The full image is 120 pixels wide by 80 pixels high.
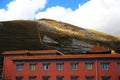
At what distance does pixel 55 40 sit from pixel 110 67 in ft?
265

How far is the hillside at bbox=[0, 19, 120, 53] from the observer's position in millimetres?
140550

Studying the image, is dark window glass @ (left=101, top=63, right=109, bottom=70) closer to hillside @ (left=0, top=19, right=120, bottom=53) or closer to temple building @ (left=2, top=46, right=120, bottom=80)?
temple building @ (left=2, top=46, right=120, bottom=80)

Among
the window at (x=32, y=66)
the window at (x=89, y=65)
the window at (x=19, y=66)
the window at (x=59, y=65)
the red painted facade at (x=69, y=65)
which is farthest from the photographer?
the window at (x=19, y=66)

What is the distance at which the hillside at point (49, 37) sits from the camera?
14055 cm

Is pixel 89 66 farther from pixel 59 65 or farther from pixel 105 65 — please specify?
pixel 59 65

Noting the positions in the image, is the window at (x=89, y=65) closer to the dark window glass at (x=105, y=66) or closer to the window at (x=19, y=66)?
the dark window glass at (x=105, y=66)

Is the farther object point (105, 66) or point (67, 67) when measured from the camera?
point (67, 67)

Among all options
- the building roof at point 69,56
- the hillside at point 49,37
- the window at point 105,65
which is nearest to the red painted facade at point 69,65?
the building roof at point 69,56

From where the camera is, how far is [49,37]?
15350 centimetres

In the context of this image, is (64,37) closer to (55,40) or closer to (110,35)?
(55,40)

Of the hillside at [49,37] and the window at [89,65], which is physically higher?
the hillside at [49,37]

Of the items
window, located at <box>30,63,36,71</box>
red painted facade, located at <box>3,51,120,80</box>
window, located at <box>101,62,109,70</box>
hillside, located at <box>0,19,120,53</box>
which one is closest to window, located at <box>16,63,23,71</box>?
red painted facade, located at <box>3,51,120,80</box>

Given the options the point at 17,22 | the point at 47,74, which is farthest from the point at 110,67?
the point at 17,22

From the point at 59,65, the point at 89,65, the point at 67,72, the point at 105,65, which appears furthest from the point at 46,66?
the point at 105,65
